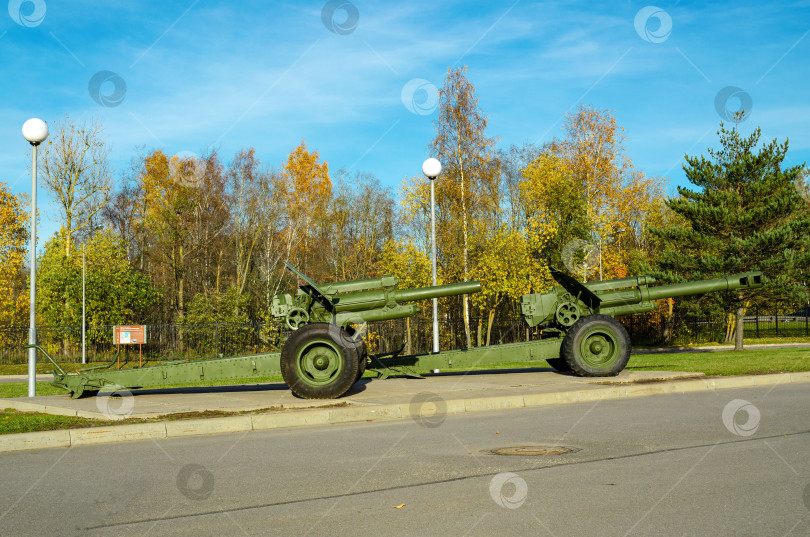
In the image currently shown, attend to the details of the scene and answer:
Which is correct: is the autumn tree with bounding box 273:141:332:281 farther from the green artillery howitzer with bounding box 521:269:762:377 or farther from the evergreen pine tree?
the green artillery howitzer with bounding box 521:269:762:377

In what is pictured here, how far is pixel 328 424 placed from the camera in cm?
1014

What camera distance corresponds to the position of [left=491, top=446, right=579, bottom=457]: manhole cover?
7.32 meters

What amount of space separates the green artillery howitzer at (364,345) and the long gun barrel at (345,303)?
2 cm

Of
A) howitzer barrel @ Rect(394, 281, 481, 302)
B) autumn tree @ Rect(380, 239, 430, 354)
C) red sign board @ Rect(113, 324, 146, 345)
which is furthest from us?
autumn tree @ Rect(380, 239, 430, 354)

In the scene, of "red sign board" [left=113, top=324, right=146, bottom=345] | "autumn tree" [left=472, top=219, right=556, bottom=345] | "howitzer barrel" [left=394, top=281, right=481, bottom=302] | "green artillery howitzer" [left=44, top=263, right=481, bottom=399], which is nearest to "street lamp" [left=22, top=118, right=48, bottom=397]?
"green artillery howitzer" [left=44, top=263, right=481, bottom=399]

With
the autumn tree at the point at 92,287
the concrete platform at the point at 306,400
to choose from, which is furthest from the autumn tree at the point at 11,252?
the concrete platform at the point at 306,400

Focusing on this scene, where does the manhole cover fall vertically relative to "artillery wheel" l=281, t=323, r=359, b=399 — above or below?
below

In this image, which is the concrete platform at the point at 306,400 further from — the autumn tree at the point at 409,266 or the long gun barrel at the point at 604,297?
the autumn tree at the point at 409,266

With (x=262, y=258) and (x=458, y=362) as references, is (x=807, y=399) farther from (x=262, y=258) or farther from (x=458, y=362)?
(x=262, y=258)

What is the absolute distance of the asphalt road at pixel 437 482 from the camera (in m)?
4.91

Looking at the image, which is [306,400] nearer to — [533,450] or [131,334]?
[533,450]

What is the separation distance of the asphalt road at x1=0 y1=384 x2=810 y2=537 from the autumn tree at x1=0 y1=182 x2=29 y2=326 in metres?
36.4

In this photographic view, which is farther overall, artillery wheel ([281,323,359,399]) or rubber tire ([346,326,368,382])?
rubber tire ([346,326,368,382])

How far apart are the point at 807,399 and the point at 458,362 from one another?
5.56 meters
